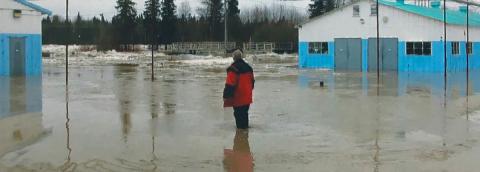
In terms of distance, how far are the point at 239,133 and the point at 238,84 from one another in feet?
2.90

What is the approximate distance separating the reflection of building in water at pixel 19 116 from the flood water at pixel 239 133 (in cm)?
2

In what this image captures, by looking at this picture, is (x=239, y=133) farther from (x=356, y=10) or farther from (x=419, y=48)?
(x=356, y=10)

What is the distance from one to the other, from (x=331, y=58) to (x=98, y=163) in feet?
103

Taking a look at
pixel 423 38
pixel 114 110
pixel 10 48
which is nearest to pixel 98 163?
pixel 114 110

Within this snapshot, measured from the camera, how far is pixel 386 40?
117 feet

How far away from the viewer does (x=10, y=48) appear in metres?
28.6

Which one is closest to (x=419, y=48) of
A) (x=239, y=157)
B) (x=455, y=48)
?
(x=455, y=48)

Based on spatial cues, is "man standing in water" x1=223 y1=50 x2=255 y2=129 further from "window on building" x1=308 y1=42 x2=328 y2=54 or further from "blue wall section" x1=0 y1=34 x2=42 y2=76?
"window on building" x1=308 y1=42 x2=328 y2=54

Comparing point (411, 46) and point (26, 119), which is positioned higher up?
point (411, 46)

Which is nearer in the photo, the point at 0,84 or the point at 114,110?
the point at 114,110

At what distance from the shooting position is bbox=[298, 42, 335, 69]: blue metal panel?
1513 inches

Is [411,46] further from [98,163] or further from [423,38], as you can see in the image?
[98,163]

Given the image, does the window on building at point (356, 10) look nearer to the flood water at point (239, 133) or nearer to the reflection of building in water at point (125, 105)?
the reflection of building in water at point (125, 105)

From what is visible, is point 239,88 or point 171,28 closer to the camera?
point 239,88
